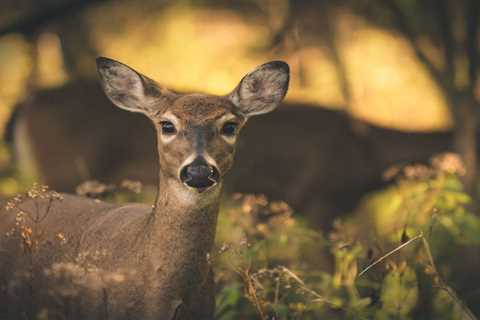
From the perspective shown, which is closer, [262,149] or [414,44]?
[414,44]

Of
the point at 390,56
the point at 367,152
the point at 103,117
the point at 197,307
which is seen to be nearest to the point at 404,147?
the point at 367,152

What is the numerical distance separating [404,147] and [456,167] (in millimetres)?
4213

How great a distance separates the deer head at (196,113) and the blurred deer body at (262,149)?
5.04 metres

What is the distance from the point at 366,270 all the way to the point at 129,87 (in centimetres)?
148

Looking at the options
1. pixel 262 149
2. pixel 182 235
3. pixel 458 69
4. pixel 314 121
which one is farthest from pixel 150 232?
pixel 314 121

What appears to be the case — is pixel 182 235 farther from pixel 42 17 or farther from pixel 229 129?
pixel 42 17

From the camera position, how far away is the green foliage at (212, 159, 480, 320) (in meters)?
4.62

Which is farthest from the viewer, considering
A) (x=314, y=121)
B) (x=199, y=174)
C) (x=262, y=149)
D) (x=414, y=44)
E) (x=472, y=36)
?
(x=314, y=121)

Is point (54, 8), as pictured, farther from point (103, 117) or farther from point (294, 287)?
point (294, 287)

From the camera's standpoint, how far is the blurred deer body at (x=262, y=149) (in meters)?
10.0

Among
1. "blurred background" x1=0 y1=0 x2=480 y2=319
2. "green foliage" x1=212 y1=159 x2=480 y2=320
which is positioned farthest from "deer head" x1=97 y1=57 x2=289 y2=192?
"blurred background" x1=0 y1=0 x2=480 y2=319

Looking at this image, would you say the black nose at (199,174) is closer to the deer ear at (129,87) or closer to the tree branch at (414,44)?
the deer ear at (129,87)

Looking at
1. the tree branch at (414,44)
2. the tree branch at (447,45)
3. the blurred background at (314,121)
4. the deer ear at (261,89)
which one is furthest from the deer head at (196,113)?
the tree branch at (447,45)

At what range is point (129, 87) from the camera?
484 centimetres
